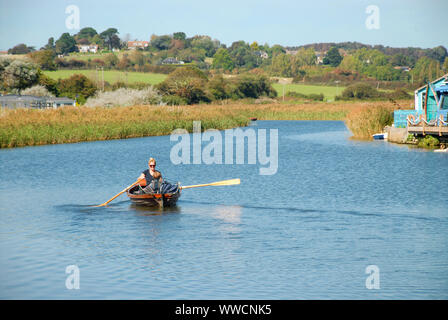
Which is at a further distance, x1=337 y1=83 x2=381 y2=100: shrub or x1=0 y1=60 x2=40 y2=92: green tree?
x1=337 y1=83 x2=381 y2=100: shrub

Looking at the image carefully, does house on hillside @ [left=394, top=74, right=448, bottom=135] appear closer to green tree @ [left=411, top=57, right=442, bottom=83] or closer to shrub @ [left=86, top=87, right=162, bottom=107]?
shrub @ [left=86, top=87, right=162, bottom=107]

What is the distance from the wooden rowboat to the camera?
24266mm

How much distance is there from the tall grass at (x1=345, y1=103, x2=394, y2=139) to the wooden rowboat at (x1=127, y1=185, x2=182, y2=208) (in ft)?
117

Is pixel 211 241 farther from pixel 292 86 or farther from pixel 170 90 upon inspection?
pixel 292 86

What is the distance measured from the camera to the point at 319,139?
6172cm

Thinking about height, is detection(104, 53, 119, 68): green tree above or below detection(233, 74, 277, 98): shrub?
above

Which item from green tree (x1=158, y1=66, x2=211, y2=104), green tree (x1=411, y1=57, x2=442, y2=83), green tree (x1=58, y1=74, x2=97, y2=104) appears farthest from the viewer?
green tree (x1=411, y1=57, x2=442, y2=83)

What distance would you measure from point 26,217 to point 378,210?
13203 mm
